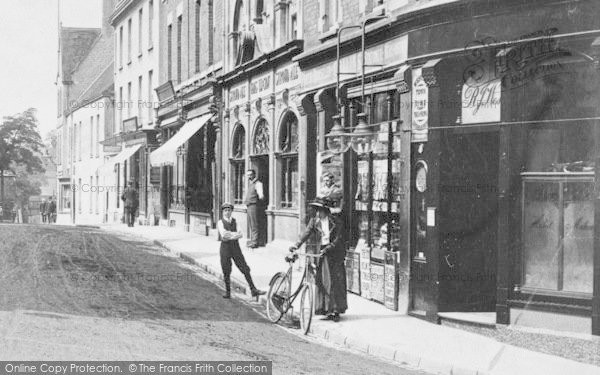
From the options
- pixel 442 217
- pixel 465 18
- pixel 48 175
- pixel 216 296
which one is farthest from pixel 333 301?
pixel 48 175

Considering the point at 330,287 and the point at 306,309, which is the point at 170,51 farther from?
the point at 306,309

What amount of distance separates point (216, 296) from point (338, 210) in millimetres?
2451

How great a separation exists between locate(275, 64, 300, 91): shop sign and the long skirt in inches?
283

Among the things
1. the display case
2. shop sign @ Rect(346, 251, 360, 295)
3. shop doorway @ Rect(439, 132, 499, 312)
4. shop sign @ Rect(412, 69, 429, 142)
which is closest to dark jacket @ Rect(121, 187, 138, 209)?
the display case

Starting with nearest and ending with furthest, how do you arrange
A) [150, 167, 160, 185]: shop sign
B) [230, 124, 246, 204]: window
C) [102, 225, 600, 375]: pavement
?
[102, 225, 600, 375]: pavement, [230, 124, 246, 204]: window, [150, 167, 160, 185]: shop sign

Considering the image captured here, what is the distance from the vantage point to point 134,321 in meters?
10.1

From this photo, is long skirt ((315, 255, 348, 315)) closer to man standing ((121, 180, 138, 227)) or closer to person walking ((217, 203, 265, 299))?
person walking ((217, 203, 265, 299))

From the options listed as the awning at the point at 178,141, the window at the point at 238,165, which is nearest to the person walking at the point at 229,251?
the window at the point at 238,165

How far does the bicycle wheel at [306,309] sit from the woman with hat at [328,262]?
41 centimetres

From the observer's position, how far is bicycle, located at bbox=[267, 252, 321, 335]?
10.5m

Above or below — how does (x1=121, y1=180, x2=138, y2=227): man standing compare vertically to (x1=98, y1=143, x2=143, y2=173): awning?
below

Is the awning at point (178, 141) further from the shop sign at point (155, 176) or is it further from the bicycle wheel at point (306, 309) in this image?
the bicycle wheel at point (306, 309)

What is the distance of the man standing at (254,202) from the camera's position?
66.1 ft

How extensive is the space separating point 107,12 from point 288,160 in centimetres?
3980
